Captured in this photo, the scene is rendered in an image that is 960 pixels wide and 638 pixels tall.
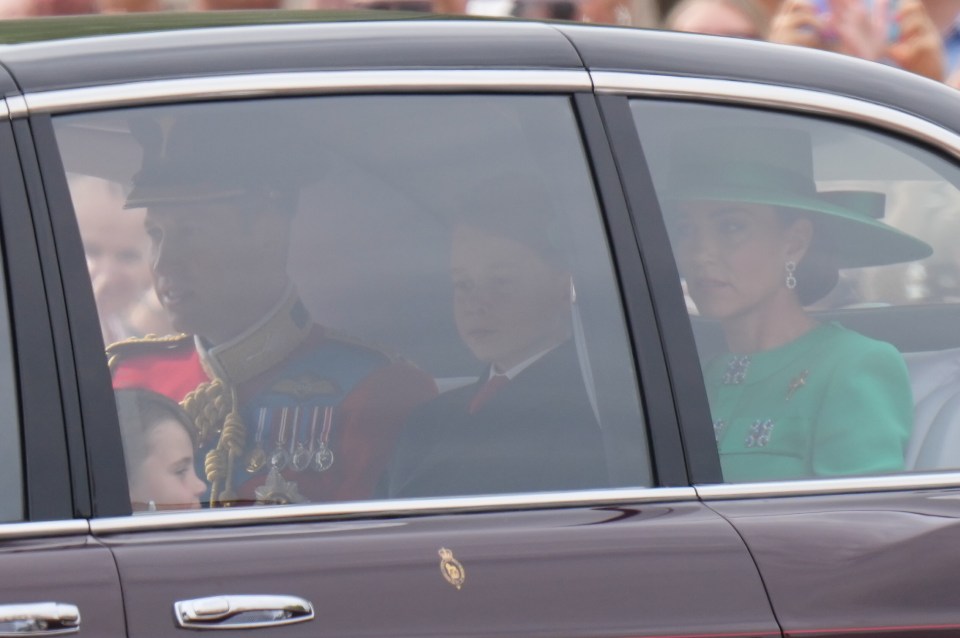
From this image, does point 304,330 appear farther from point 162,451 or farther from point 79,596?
point 79,596

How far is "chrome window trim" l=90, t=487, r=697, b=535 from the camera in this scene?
2.01 meters

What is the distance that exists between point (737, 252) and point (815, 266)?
0.39 feet

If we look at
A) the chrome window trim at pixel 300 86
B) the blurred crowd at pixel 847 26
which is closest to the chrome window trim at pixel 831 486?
the chrome window trim at pixel 300 86

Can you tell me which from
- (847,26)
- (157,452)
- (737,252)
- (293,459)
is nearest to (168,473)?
(157,452)

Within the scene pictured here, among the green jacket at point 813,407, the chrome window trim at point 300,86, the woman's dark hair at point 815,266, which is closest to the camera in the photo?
the chrome window trim at point 300,86

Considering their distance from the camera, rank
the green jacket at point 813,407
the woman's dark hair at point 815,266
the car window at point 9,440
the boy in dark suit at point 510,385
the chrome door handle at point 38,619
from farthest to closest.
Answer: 1. the woman's dark hair at point 815,266
2. the green jacket at point 813,407
3. the boy in dark suit at point 510,385
4. the car window at point 9,440
5. the chrome door handle at point 38,619

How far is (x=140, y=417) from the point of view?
2076mm

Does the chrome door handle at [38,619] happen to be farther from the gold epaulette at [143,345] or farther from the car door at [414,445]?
the gold epaulette at [143,345]

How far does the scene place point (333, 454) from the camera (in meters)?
2.15

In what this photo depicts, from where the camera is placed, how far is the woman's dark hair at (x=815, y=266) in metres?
2.39

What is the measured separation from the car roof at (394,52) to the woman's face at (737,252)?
0.66ft

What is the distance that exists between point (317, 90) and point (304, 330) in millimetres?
331

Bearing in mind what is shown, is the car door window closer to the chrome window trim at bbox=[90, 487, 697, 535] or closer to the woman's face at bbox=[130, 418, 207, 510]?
the chrome window trim at bbox=[90, 487, 697, 535]

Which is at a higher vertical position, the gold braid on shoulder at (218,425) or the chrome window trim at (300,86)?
the chrome window trim at (300,86)
